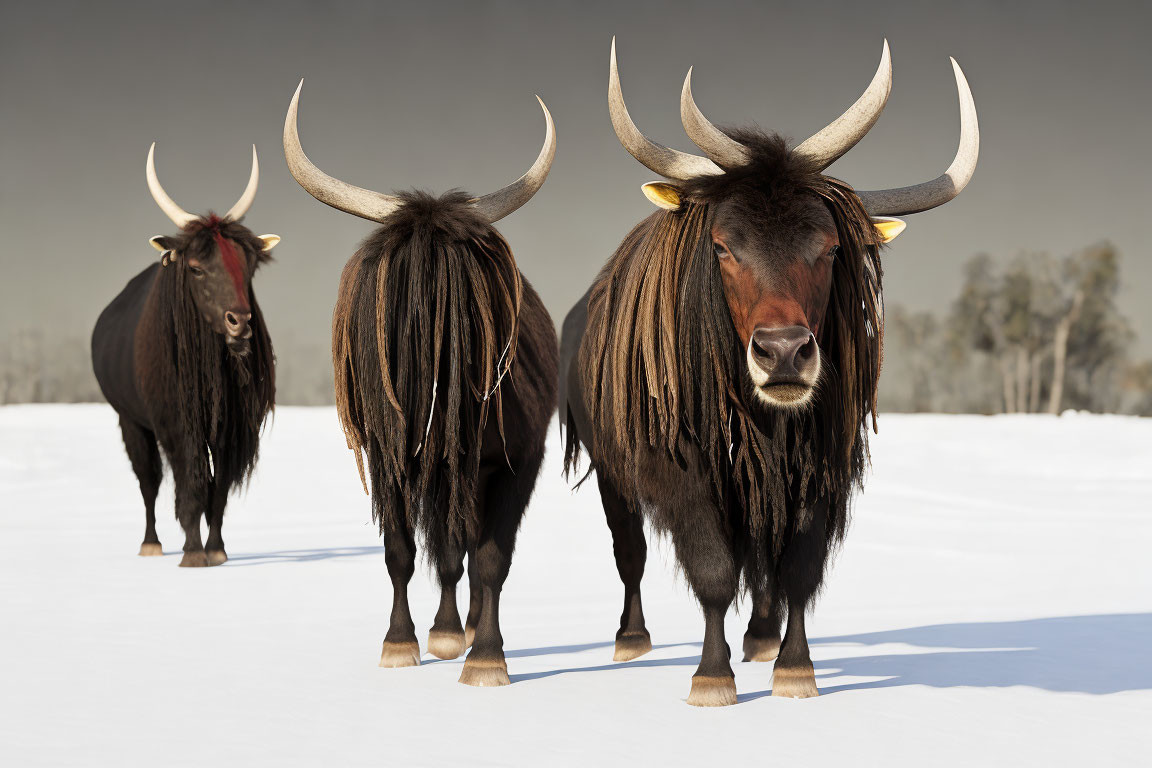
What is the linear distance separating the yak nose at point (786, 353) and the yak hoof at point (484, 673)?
1.75 meters

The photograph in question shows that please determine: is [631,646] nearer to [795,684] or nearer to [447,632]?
[447,632]

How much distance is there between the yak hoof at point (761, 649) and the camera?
5719 millimetres

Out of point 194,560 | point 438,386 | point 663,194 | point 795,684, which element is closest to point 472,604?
point 438,386

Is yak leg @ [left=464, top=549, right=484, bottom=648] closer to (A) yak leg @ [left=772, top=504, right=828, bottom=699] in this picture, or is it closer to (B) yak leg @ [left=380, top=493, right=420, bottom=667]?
(B) yak leg @ [left=380, top=493, right=420, bottom=667]

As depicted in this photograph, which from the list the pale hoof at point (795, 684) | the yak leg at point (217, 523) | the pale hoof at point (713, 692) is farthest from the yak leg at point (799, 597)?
the yak leg at point (217, 523)

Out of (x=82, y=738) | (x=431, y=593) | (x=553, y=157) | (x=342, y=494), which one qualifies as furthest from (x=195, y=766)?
(x=342, y=494)

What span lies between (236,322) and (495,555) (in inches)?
185

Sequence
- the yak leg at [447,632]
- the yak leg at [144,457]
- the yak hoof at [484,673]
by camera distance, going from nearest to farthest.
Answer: the yak hoof at [484,673] → the yak leg at [447,632] → the yak leg at [144,457]

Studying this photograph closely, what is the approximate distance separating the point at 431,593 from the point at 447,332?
2965mm

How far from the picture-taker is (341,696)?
16.4ft

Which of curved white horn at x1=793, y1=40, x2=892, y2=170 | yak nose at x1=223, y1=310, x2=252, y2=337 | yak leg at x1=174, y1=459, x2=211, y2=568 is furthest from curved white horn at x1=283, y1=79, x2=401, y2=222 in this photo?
yak leg at x1=174, y1=459, x2=211, y2=568

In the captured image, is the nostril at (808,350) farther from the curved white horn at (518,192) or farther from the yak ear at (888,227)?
the curved white horn at (518,192)

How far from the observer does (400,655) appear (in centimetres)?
Answer: 550

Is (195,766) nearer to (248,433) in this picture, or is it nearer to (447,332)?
(447,332)
